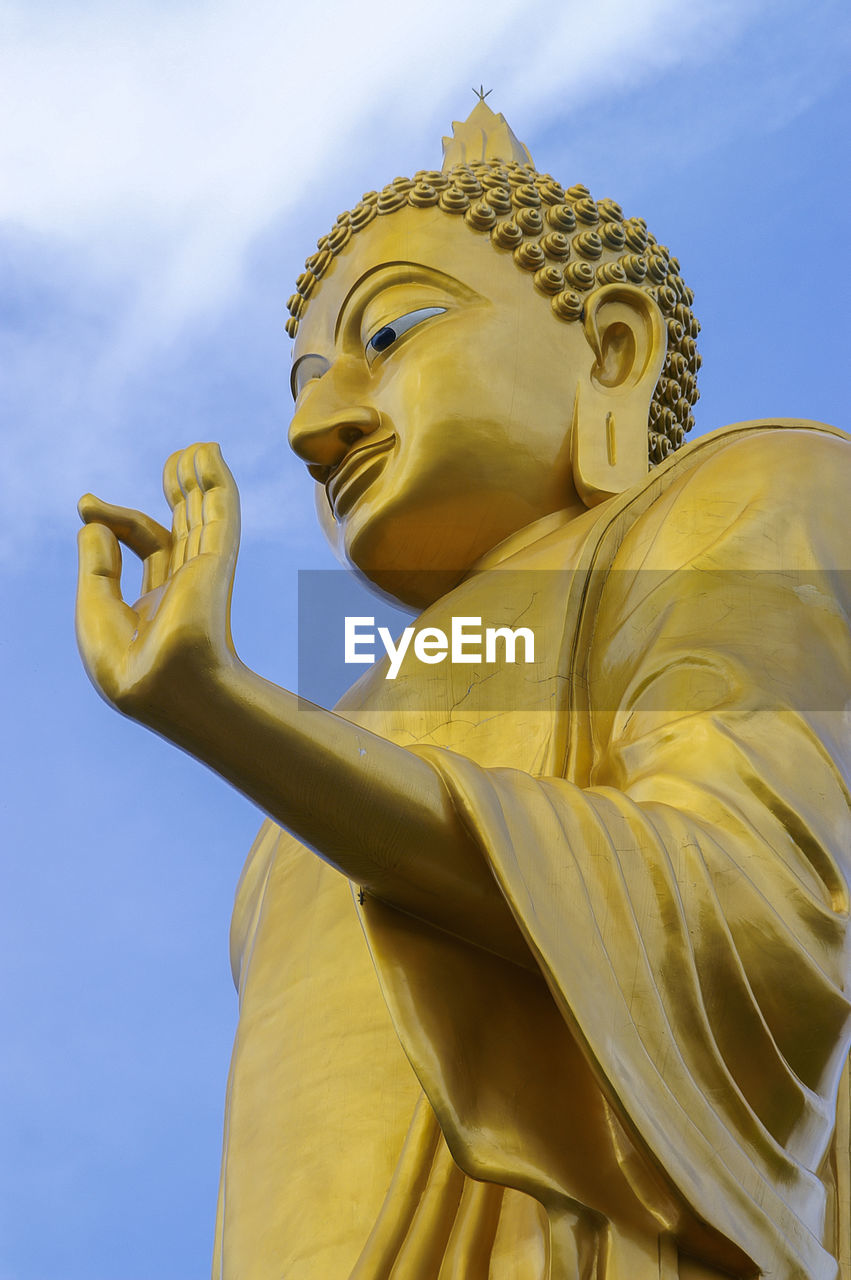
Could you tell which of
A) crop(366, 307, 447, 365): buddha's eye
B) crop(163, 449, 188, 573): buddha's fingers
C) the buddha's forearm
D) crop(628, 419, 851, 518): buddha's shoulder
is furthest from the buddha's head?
the buddha's forearm

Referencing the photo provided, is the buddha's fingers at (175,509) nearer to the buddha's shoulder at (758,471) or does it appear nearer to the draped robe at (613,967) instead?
the draped robe at (613,967)

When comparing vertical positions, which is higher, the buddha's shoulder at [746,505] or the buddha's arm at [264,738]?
the buddha's shoulder at [746,505]

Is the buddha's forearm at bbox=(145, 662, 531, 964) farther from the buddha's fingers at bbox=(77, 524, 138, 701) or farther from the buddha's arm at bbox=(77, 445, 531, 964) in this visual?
the buddha's fingers at bbox=(77, 524, 138, 701)

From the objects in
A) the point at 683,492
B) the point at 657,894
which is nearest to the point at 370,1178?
the point at 657,894

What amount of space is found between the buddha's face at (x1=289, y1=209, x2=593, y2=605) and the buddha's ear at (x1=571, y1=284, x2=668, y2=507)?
43 mm

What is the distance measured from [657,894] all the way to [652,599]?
3.10 ft

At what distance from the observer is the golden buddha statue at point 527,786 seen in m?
3.69

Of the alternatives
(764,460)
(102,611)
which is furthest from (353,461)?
(102,611)

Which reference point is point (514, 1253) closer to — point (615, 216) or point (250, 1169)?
point (250, 1169)

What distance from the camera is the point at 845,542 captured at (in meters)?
4.72

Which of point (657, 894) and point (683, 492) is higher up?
point (683, 492)

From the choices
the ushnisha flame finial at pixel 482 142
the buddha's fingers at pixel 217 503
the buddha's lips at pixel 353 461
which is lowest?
the buddha's fingers at pixel 217 503

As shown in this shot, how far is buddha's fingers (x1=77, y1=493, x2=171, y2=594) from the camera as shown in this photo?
158 inches

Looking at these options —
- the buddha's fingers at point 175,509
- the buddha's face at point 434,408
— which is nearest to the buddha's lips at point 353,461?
the buddha's face at point 434,408
